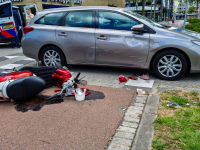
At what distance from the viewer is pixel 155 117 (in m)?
2.91

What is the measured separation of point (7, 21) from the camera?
10086 millimetres

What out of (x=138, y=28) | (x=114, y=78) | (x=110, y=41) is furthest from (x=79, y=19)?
(x=114, y=78)

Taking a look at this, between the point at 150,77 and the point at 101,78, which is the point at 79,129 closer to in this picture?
the point at 101,78

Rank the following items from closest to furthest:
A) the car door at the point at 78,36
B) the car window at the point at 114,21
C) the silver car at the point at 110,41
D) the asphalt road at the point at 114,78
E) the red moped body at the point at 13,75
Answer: the red moped body at the point at 13,75
the asphalt road at the point at 114,78
the silver car at the point at 110,41
the car window at the point at 114,21
the car door at the point at 78,36

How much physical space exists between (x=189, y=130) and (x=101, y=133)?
107 cm

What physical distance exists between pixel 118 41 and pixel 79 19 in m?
1.20

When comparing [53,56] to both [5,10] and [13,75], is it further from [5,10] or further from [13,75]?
[5,10]

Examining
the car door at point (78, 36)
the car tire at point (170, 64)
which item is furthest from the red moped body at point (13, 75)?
the car tire at point (170, 64)

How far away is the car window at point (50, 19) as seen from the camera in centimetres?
537

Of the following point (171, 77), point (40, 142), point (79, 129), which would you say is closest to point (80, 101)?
point (79, 129)

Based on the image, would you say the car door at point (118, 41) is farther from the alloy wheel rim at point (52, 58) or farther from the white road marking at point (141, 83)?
the alloy wheel rim at point (52, 58)

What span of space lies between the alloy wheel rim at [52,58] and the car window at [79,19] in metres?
0.80

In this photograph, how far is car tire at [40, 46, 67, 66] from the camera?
5.35m

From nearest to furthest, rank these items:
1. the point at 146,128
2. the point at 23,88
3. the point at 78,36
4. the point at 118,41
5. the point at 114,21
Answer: the point at 146,128 → the point at 23,88 → the point at 118,41 → the point at 114,21 → the point at 78,36
